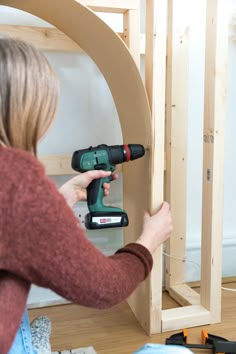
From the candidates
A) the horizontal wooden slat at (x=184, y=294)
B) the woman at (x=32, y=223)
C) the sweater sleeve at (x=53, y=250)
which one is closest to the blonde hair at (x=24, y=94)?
the woman at (x=32, y=223)

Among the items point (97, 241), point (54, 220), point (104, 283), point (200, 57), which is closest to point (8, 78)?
point (54, 220)

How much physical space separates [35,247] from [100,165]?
2.08ft

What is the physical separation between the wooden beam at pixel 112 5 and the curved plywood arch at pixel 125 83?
0.29 ft

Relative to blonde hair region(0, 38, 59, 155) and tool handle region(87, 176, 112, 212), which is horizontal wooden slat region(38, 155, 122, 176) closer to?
tool handle region(87, 176, 112, 212)

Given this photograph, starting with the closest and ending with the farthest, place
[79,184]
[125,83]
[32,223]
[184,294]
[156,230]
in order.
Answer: [32,223] < [156,230] < [79,184] < [125,83] < [184,294]

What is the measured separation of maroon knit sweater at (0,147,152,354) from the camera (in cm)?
60

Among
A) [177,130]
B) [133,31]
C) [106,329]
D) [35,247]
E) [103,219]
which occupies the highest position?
[133,31]

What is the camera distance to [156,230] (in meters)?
1.12

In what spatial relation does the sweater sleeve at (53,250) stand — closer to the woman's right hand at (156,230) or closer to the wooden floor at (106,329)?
the woman's right hand at (156,230)

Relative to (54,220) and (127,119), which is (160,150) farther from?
(54,220)

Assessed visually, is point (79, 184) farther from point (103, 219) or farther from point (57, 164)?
point (57, 164)

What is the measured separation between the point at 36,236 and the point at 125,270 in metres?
0.22

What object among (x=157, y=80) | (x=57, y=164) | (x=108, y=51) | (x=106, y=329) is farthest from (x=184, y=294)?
(x=108, y=51)

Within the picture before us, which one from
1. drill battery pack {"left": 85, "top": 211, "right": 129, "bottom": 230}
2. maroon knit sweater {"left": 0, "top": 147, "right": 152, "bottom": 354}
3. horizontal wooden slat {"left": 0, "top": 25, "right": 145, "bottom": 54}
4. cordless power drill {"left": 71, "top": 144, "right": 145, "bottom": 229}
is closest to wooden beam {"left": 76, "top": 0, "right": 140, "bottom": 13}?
horizontal wooden slat {"left": 0, "top": 25, "right": 145, "bottom": 54}
